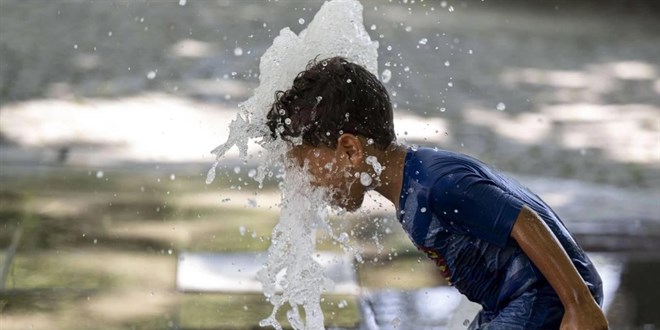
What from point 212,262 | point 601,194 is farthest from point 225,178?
point 601,194

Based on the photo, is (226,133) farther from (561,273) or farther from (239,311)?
(561,273)

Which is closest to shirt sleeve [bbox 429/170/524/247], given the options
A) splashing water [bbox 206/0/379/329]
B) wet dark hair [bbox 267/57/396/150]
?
wet dark hair [bbox 267/57/396/150]

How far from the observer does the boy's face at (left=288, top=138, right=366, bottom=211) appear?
2699 millimetres

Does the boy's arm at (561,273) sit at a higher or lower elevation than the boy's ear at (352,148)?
lower

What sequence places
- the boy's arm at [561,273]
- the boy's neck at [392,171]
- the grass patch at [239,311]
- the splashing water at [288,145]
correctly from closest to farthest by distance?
1. the boy's arm at [561,273]
2. the boy's neck at [392,171]
3. the splashing water at [288,145]
4. the grass patch at [239,311]

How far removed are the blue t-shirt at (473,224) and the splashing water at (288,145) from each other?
286 mm

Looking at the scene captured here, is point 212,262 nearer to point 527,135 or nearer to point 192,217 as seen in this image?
point 192,217

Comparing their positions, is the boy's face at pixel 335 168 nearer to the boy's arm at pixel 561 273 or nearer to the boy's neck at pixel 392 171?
the boy's neck at pixel 392 171

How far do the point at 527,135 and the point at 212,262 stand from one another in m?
2.61

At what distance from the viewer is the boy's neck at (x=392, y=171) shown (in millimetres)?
2670

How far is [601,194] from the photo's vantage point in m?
5.77

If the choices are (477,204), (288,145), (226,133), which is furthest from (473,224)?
(226,133)

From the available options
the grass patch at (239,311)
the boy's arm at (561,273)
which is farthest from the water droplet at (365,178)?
the grass patch at (239,311)

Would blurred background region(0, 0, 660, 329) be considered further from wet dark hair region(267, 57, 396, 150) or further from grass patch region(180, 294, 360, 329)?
wet dark hair region(267, 57, 396, 150)
